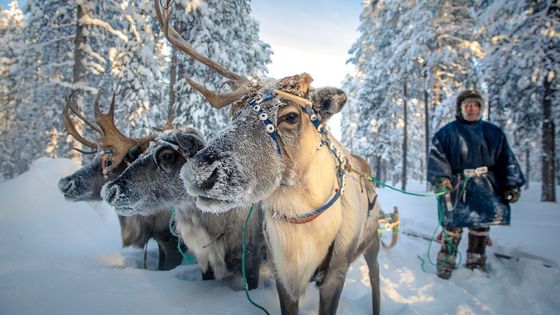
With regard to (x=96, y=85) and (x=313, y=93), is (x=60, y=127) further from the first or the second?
(x=313, y=93)

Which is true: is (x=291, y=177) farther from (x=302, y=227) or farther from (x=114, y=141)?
(x=114, y=141)

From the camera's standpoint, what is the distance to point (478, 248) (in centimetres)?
426

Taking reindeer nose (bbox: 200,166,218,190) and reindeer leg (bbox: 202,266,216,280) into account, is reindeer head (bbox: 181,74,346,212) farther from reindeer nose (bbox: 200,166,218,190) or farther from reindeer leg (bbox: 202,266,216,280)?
reindeer leg (bbox: 202,266,216,280)

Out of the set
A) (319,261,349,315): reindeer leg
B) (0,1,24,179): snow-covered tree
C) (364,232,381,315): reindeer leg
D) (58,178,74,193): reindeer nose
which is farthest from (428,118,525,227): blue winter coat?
(0,1,24,179): snow-covered tree

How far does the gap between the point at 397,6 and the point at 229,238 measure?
754 inches

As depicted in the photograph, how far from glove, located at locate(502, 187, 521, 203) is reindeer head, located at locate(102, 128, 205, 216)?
4.39 meters

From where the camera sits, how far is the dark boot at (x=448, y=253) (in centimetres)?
420

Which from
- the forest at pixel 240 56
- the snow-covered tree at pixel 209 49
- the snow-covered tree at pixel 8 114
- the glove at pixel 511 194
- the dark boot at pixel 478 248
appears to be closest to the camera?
the glove at pixel 511 194

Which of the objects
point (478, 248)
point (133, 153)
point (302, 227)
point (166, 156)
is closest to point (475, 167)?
point (478, 248)

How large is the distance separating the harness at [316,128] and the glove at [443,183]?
268 centimetres

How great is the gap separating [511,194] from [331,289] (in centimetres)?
360

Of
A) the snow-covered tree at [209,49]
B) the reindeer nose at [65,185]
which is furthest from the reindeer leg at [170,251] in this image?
the snow-covered tree at [209,49]

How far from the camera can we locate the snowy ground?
2.33m

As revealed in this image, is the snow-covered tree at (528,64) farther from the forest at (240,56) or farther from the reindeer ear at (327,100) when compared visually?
the reindeer ear at (327,100)
